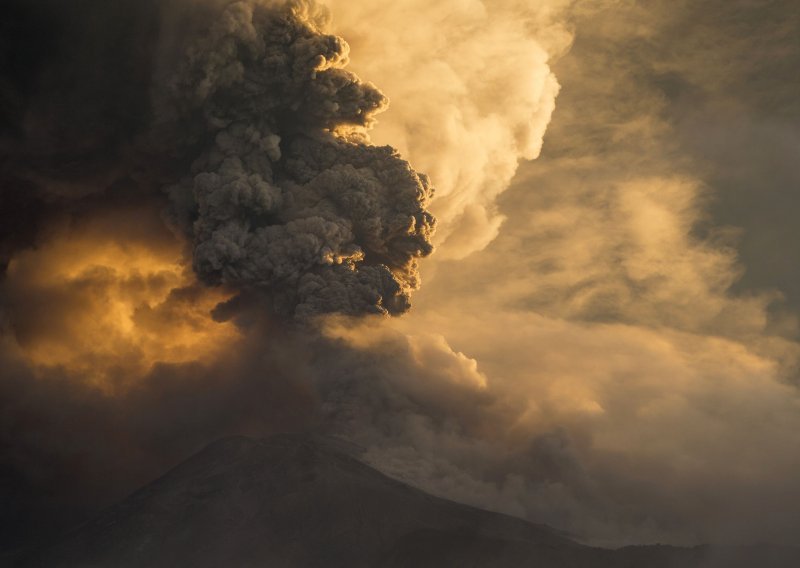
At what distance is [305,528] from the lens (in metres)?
47.0

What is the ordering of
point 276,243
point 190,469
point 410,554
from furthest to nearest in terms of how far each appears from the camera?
point 190,469 → point 276,243 → point 410,554

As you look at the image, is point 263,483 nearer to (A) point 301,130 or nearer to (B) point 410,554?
(B) point 410,554

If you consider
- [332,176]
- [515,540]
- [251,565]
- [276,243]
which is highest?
[332,176]

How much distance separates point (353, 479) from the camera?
160ft

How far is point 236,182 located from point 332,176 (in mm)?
4890

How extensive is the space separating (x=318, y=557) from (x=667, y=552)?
16.3m

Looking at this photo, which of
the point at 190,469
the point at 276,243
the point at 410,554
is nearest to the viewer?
the point at 410,554

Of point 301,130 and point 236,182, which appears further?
point 301,130

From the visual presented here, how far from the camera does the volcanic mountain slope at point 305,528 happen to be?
44.7 m

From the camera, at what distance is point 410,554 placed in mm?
44375

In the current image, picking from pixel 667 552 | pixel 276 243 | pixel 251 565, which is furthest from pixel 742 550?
pixel 276 243

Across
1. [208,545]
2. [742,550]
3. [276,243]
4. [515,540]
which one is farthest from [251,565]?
[742,550]

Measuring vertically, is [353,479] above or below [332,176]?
below

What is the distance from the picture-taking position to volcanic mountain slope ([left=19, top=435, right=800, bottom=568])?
44688mm
